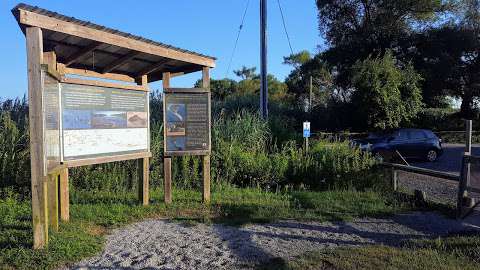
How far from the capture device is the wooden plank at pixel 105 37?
A: 535 centimetres

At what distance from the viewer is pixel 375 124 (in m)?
31.0

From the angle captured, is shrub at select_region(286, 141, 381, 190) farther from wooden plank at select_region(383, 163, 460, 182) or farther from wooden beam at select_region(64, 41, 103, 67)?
wooden beam at select_region(64, 41, 103, 67)

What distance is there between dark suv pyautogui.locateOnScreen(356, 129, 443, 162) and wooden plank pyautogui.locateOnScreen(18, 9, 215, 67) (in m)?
12.7

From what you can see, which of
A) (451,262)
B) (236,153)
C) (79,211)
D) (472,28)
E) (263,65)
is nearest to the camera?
(451,262)

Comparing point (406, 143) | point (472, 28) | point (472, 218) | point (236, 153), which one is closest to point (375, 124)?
point (406, 143)

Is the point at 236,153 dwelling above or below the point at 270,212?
above

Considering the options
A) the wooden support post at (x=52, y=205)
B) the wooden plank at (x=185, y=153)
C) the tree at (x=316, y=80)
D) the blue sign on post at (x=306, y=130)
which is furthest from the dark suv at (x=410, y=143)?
the tree at (x=316, y=80)

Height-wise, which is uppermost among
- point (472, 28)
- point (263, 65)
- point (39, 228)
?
point (472, 28)

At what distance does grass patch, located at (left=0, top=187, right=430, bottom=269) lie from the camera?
5344mm

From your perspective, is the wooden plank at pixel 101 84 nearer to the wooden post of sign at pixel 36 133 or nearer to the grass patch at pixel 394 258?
the wooden post of sign at pixel 36 133

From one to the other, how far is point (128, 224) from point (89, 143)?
1260 mm

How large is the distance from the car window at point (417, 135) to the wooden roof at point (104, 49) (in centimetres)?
1385

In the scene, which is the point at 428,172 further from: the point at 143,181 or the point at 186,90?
the point at 143,181

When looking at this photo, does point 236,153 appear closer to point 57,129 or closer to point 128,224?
point 128,224
